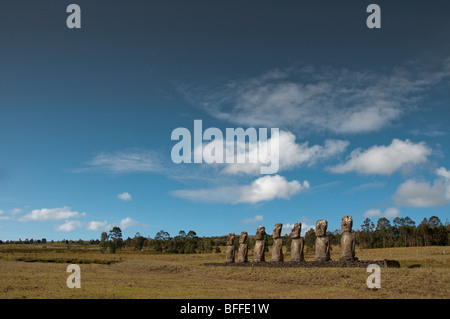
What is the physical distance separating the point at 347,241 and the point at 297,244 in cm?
616

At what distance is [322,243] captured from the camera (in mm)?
34250

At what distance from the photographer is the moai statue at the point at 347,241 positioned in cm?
3145

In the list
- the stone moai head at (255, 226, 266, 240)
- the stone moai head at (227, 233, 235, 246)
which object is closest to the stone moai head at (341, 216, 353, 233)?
the stone moai head at (255, 226, 266, 240)

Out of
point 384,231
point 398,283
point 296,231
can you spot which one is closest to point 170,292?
point 398,283

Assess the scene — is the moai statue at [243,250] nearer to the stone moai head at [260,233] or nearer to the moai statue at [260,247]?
the moai statue at [260,247]

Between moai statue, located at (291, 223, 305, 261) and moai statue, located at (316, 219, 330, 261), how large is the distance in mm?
2125

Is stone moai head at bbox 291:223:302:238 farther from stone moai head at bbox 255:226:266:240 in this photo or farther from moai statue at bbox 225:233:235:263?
moai statue at bbox 225:233:235:263

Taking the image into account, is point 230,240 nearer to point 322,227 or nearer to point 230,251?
point 230,251

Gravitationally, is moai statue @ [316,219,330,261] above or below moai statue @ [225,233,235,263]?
above

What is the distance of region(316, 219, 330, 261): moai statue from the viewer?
1326 inches
